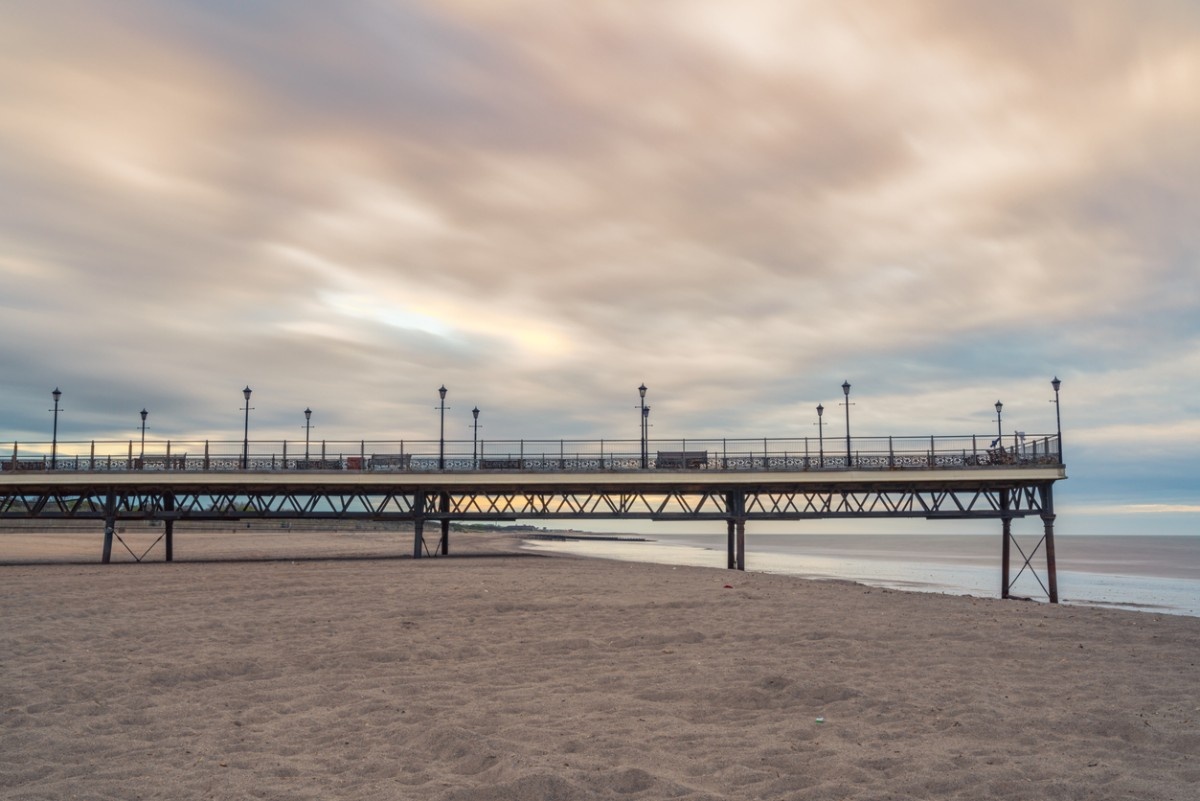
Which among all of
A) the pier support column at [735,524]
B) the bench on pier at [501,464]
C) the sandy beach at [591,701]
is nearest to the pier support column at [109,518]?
Answer: the bench on pier at [501,464]

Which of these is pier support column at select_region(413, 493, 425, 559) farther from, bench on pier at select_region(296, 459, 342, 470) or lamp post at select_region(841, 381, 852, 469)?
lamp post at select_region(841, 381, 852, 469)

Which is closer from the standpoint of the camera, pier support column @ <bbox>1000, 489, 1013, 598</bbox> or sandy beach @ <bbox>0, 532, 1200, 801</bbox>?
sandy beach @ <bbox>0, 532, 1200, 801</bbox>

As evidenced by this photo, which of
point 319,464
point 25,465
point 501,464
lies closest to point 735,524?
point 501,464

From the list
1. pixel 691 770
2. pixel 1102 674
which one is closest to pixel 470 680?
pixel 691 770

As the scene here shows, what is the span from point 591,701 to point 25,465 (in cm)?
4595

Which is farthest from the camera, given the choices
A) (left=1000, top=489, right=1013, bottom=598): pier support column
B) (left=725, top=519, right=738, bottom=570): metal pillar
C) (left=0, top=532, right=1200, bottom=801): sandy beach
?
(left=725, top=519, right=738, bottom=570): metal pillar

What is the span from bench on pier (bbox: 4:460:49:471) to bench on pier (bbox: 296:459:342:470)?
516 inches

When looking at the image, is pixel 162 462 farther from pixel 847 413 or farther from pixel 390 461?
pixel 847 413

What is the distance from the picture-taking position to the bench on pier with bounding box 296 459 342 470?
4478cm

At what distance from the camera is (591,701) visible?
11141 millimetres

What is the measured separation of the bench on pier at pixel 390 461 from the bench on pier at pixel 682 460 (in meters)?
12.9

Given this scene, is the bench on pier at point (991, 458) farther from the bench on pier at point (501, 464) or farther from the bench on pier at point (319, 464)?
the bench on pier at point (319, 464)

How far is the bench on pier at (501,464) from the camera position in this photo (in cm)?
4459

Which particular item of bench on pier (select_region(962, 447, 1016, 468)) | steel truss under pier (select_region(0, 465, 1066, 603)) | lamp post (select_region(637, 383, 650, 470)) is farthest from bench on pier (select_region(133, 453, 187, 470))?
bench on pier (select_region(962, 447, 1016, 468))
